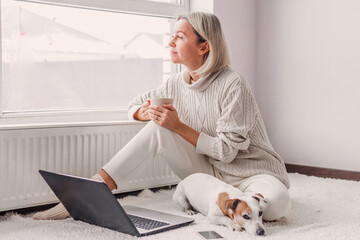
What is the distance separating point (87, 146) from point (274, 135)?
1.62m

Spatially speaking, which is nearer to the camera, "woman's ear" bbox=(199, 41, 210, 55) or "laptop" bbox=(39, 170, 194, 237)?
"laptop" bbox=(39, 170, 194, 237)

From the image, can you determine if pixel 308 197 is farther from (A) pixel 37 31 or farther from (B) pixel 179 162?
(A) pixel 37 31

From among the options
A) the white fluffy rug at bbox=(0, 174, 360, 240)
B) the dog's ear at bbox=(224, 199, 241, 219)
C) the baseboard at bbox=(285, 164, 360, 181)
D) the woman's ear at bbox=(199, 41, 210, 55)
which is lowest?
the baseboard at bbox=(285, 164, 360, 181)

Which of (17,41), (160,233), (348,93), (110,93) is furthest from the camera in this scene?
(348,93)

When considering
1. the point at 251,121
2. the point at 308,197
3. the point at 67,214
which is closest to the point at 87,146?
the point at 67,214

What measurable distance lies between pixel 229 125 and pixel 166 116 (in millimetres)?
286

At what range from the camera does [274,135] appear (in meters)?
3.48

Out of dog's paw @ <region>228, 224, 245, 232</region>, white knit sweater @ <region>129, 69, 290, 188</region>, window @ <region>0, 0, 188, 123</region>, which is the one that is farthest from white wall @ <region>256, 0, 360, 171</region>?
dog's paw @ <region>228, 224, 245, 232</region>

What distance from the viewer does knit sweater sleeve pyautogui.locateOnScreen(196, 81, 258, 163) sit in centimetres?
211

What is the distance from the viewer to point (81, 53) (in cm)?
267

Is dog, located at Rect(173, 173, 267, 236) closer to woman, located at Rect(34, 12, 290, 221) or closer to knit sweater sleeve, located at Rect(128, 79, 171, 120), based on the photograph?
woman, located at Rect(34, 12, 290, 221)

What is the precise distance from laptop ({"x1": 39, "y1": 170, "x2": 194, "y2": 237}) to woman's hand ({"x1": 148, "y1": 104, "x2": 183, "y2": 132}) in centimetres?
39

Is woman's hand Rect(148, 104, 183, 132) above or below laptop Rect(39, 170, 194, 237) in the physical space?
above

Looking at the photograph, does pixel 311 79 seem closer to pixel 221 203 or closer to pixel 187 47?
pixel 187 47
